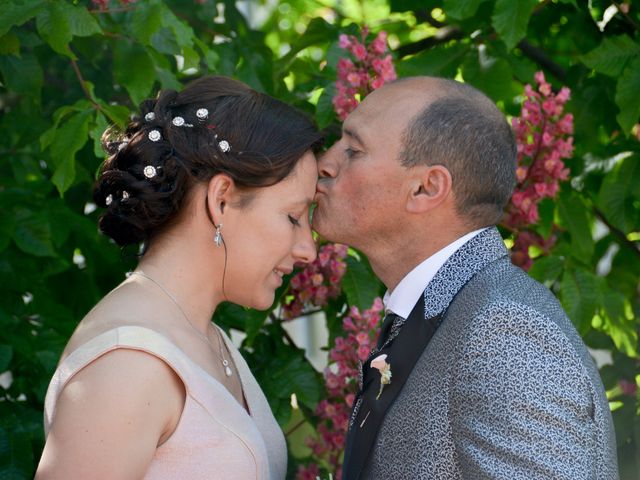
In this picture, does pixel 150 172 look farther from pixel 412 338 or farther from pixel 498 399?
pixel 498 399

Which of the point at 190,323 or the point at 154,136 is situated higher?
the point at 154,136

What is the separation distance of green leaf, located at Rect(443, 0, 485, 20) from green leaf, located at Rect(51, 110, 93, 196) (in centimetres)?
108

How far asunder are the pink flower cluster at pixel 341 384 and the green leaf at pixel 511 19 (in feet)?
2.78

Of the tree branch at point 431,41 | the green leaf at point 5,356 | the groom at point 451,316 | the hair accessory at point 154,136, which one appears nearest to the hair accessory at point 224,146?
the hair accessory at point 154,136

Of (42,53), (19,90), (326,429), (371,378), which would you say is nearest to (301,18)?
(42,53)

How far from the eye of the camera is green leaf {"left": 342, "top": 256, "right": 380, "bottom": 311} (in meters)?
3.23

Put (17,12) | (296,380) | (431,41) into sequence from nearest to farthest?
1. (17,12)
2. (296,380)
3. (431,41)

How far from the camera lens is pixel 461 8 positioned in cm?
326

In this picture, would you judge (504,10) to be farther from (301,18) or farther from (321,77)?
(301,18)

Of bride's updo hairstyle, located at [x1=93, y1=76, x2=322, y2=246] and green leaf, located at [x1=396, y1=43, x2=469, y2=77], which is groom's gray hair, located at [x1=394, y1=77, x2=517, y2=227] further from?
green leaf, located at [x1=396, y1=43, x2=469, y2=77]

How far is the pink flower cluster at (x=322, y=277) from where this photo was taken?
323 centimetres

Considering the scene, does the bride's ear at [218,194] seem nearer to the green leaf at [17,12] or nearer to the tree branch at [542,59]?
the green leaf at [17,12]

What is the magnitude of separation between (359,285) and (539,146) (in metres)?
0.66

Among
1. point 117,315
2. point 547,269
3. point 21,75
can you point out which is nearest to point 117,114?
point 21,75
